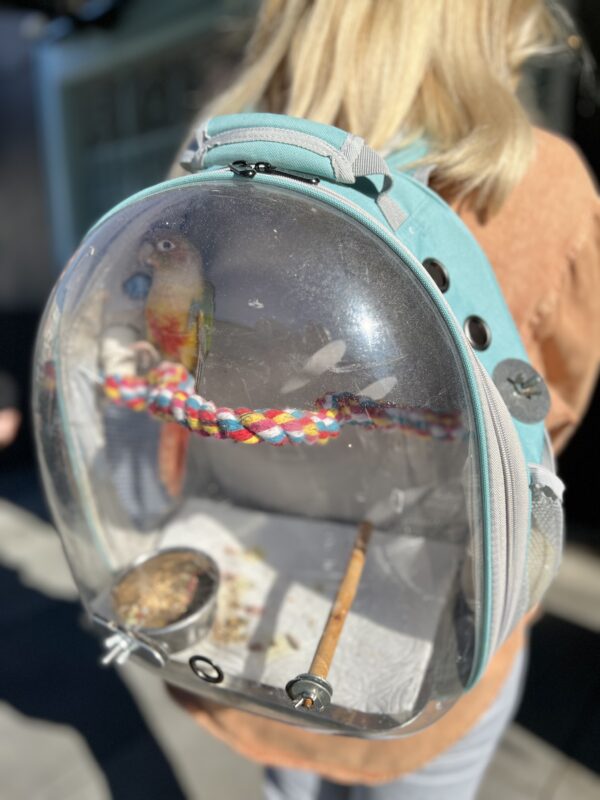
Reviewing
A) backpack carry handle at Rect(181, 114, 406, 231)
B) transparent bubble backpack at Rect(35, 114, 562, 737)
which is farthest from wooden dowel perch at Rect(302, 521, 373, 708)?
backpack carry handle at Rect(181, 114, 406, 231)

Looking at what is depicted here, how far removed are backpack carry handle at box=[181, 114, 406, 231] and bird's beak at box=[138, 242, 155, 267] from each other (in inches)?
5.9

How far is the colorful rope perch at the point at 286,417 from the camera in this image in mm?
757

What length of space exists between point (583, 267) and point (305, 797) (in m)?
1.09

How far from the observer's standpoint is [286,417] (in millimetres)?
757

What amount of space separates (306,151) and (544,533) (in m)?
0.55

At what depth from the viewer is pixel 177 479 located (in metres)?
1.26

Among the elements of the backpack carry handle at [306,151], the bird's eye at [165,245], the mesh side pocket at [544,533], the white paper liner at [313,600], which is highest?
the backpack carry handle at [306,151]

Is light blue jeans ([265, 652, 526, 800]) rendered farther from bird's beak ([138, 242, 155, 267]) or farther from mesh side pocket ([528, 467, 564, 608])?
bird's beak ([138, 242, 155, 267])

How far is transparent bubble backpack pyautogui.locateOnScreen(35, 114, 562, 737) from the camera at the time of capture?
28.6 inches

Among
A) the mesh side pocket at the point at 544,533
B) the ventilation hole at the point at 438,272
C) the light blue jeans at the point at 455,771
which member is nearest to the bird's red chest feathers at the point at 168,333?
the ventilation hole at the point at 438,272

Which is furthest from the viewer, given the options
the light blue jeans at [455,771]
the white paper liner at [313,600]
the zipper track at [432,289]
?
the light blue jeans at [455,771]

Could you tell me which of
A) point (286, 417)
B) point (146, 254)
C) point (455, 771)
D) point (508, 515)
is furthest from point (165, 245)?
point (455, 771)

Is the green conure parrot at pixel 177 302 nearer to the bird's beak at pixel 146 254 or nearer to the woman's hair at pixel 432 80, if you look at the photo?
the bird's beak at pixel 146 254

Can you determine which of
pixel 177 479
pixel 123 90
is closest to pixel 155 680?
pixel 177 479
